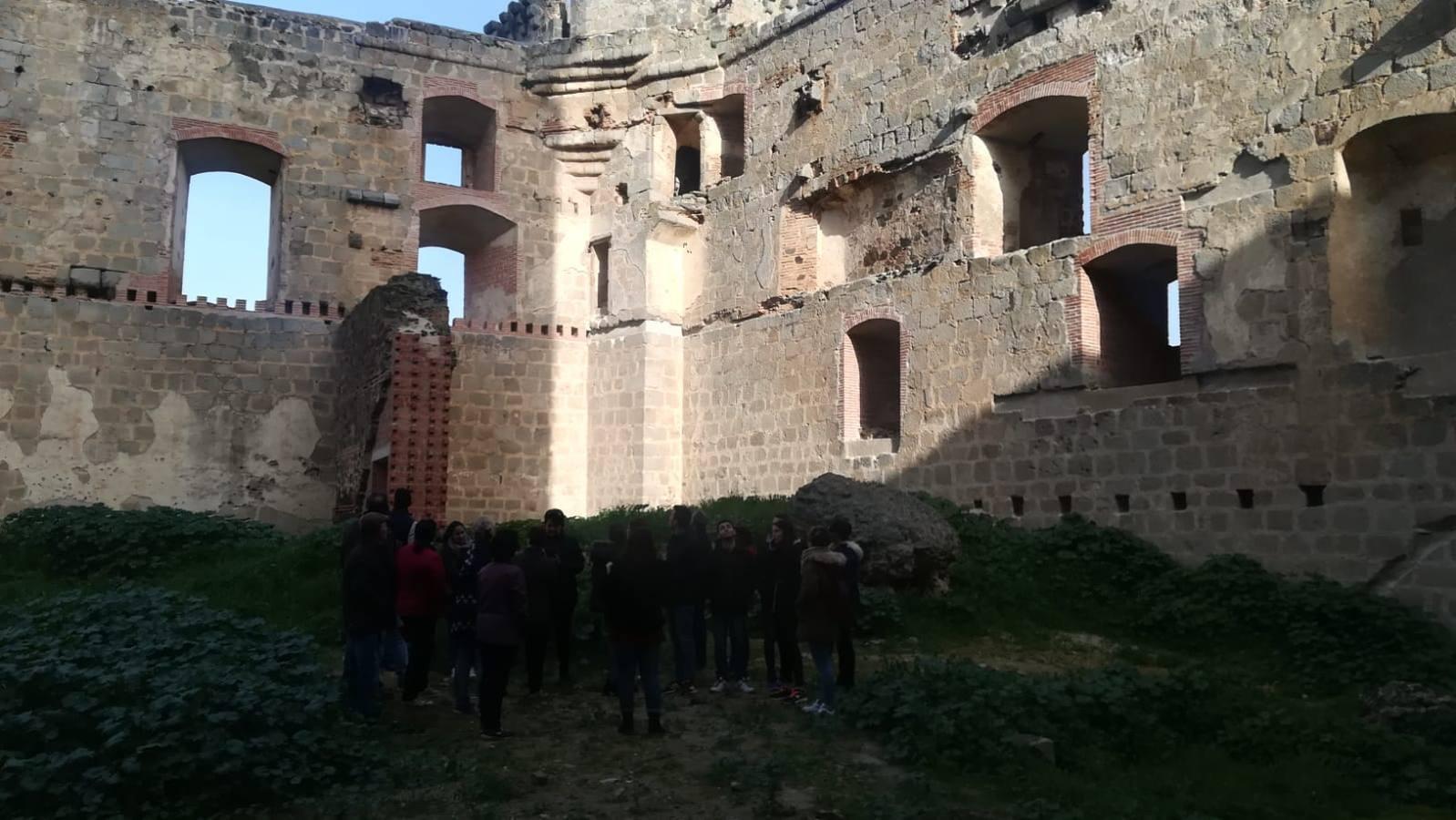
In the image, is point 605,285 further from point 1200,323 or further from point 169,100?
point 1200,323

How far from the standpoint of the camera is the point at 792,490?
16109 millimetres

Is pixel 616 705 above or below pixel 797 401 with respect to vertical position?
below

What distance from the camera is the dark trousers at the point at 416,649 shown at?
8.13 meters

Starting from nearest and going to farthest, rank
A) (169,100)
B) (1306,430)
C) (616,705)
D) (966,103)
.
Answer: (616,705) → (1306,430) → (966,103) → (169,100)

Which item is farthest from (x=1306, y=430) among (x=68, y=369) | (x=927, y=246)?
(x=68, y=369)

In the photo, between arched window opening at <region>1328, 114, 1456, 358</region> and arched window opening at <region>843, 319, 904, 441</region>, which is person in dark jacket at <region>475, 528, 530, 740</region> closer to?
arched window opening at <region>1328, 114, 1456, 358</region>

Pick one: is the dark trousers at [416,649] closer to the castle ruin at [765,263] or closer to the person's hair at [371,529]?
the person's hair at [371,529]

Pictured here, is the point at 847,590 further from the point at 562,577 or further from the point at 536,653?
the point at 536,653

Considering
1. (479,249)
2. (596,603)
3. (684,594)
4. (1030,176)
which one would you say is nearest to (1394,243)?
(1030,176)

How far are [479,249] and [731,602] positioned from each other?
42.2ft

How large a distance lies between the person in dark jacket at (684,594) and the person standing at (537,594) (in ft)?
2.78

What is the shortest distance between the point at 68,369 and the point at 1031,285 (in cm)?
1218

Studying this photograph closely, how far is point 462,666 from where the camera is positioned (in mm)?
8109

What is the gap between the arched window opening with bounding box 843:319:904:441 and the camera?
1554 cm
